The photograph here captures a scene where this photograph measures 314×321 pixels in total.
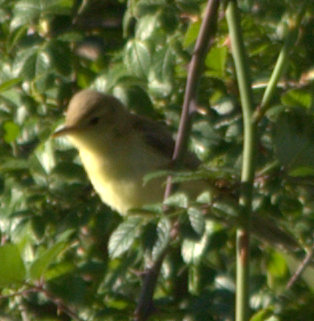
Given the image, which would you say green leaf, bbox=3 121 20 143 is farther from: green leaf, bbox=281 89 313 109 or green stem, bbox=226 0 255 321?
green stem, bbox=226 0 255 321

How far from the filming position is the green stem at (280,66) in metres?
2.06

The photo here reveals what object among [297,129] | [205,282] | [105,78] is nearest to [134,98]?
[105,78]

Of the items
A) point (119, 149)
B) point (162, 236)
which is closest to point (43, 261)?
point (162, 236)

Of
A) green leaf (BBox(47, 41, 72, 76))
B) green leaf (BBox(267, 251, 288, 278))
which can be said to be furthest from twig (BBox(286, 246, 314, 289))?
green leaf (BBox(47, 41, 72, 76))

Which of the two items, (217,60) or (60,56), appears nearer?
(217,60)

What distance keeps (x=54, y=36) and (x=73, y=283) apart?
1.10 meters

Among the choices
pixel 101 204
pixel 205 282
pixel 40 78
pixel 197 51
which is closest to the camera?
pixel 197 51

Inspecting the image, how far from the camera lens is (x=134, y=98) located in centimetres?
306

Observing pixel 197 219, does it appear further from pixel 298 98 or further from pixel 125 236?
pixel 298 98

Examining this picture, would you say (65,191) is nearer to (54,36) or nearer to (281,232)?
(54,36)

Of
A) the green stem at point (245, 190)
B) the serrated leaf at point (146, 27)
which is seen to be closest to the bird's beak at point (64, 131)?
the serrated leaf at point (146, 27)

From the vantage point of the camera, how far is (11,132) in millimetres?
3320

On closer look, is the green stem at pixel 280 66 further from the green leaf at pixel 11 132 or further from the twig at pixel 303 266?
the green leaf at pixel 11 132

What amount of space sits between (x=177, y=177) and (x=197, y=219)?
0.40 ft
